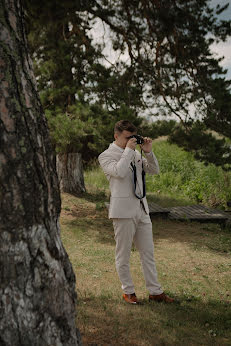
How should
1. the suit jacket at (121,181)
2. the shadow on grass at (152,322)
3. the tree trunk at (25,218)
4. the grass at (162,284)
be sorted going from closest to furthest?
the tree trunk at (25,218) → the shadow on grass at (152,322) → the grass at (162,284) → the suit jacket at (121,181)

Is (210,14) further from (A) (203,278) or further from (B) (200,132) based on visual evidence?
(A) (203,278)

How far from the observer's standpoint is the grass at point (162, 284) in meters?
3.36

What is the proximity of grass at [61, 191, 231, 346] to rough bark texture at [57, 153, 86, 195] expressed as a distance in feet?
4.00

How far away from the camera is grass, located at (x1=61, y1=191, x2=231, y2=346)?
3357mm

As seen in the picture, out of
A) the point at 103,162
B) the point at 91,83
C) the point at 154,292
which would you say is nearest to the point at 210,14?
the point at 91,83

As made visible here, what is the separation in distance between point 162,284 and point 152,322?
159 centimetres

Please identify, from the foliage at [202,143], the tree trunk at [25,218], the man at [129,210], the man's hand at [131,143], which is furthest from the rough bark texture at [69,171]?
the tree trunk at [25,218]

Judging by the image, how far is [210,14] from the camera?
817 cm

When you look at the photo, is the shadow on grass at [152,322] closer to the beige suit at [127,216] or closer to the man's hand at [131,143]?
the beige suit at [127,216]

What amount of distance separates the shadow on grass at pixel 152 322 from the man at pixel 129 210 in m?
0.26

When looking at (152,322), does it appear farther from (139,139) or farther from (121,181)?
(139,139)

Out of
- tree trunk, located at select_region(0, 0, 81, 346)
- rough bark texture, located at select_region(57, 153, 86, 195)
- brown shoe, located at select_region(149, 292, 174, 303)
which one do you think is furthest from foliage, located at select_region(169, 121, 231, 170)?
tree trunk, located at select_region(0, 0, 81, 346)

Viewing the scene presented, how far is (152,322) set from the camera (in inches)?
141

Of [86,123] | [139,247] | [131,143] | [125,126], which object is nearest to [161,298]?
[139,247]
